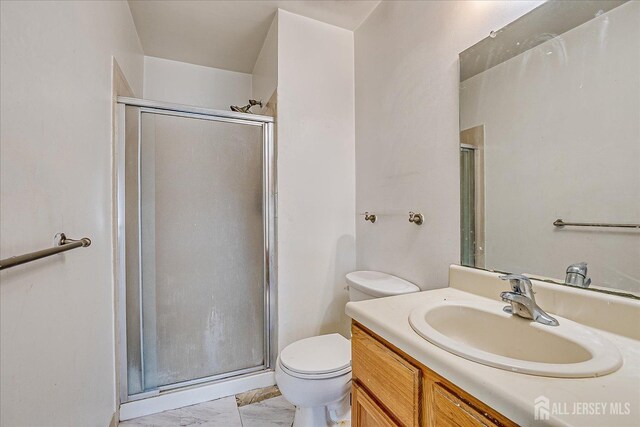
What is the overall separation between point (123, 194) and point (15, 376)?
1.13 meters

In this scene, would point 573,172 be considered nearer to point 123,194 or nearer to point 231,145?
point 231,145

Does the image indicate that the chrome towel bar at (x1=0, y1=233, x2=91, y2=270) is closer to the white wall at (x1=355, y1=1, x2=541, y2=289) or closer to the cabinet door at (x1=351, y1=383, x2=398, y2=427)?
the cabinet door at (x1=351, y1=383, x2=398, y2=427)

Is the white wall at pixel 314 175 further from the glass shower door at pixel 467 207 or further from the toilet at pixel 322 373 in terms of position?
the glass shower door at pixel 467 207

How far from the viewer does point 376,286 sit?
1.42 metres

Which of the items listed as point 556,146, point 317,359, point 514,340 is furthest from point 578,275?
point 317,359

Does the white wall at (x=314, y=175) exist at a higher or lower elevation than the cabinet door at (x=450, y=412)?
higher

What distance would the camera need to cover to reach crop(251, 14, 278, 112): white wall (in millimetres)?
1883

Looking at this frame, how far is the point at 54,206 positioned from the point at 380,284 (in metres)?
1.33

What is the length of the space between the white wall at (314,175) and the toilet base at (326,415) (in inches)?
19.6

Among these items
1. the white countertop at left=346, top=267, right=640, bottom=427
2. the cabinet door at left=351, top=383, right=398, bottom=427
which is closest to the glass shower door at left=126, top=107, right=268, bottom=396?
the cabinet door at left=351, top=383, right=398, bottom=427

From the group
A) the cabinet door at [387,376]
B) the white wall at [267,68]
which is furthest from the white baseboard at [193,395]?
the white wall at [267,68]

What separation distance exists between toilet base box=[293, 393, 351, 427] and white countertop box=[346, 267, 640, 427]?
2.90 ft

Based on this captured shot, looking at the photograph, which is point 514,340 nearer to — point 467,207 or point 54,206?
point 467,207

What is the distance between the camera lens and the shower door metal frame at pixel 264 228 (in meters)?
1.53
